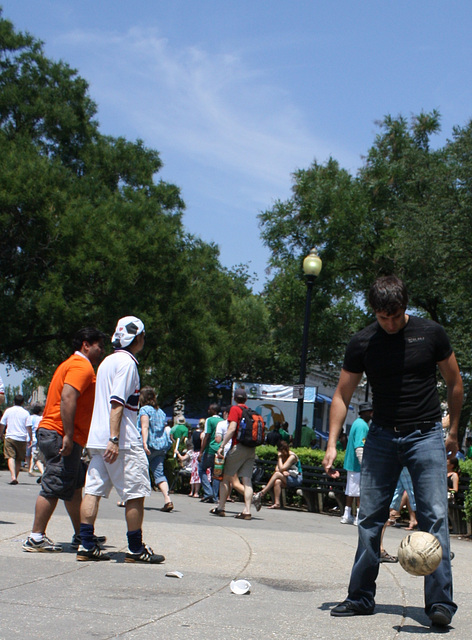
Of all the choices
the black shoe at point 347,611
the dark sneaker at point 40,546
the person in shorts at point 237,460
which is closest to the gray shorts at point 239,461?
the person in shorts at point 237,460

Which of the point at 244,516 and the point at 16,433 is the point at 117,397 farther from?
the point at 16,433

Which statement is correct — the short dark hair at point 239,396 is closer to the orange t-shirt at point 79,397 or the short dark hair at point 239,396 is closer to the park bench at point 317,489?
the park bench at point 317,489

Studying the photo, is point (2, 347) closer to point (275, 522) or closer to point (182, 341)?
point (182, 341)

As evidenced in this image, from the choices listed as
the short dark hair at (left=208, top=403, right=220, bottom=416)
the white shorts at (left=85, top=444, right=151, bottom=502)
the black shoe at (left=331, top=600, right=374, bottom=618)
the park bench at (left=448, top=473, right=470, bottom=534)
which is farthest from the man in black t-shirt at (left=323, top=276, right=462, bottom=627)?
the short dark hair at (left=208, top=403, right=220, bottom=416)

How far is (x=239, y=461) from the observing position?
12.1m

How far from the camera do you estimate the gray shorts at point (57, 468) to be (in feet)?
21.5

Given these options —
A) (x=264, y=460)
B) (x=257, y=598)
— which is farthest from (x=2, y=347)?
(x=257, y=598)

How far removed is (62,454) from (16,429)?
Answer: 10.9 meters

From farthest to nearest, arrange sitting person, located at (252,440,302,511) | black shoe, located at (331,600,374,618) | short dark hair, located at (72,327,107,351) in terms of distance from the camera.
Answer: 1. sitting person, located at (252,440,302,511)
2. short dark hair, located at (72,327,107,351)
3. black shoe, located at (331,600,374,618)

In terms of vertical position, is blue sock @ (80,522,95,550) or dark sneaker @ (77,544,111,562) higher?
blue sock @ (80,522,95,550)

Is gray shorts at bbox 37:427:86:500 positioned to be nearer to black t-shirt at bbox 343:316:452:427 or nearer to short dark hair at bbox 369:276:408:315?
black t-shirt at bbox 343:316:452:427

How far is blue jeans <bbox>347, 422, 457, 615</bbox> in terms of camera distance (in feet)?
14.6

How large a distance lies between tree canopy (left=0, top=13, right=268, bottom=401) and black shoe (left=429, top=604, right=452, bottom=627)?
2289 cm

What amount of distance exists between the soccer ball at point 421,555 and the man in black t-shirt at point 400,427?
167mm
